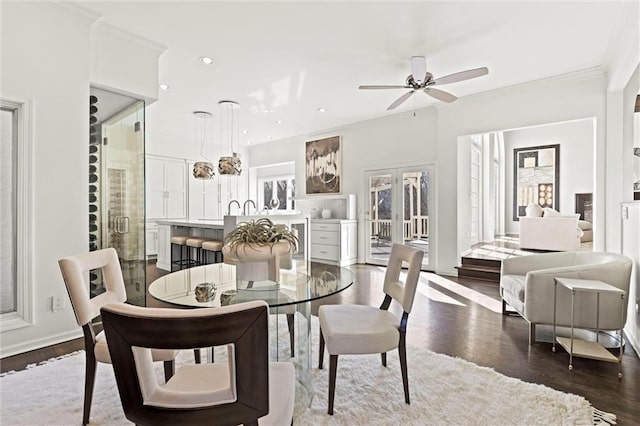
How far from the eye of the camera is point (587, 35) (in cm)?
334

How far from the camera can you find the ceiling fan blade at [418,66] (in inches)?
136

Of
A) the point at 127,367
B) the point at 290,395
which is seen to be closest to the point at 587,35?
the point at 290,395

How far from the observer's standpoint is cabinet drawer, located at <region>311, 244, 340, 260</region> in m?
6.55

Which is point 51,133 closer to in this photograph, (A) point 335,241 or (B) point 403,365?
(B) point 403,365

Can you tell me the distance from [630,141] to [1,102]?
20.3ft

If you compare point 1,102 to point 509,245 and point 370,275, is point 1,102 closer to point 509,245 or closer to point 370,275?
point 370,275

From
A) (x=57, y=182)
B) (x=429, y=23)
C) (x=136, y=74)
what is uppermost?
(x=429, y=23)

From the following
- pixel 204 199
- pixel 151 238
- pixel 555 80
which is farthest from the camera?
pixel 204 199

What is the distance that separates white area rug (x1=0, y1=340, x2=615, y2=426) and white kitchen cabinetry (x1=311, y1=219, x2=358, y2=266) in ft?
13.5

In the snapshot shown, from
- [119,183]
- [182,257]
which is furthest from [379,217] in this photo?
[119,183]

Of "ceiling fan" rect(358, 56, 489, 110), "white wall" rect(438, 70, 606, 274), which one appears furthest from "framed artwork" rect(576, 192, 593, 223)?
"ceiling fan" rect(358, 56, 489, 110)

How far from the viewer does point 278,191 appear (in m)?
9.36

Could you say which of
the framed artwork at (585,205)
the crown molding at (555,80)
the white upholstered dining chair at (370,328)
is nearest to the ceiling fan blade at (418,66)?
the crown molding at (555,80)

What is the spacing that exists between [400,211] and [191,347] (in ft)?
19.0
